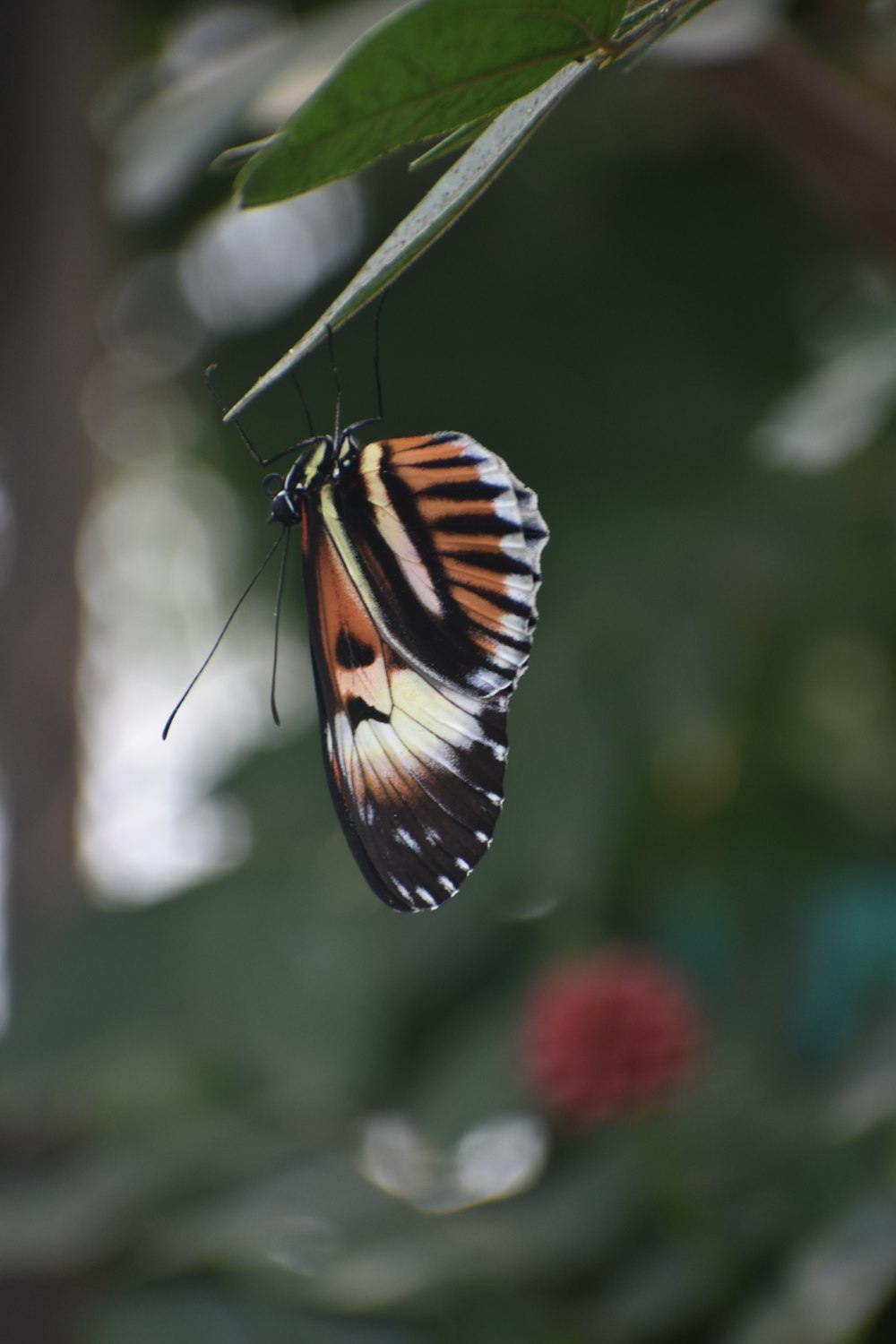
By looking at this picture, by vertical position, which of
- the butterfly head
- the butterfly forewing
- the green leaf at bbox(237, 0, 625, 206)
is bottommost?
the green leaf at bbox(237, 0, 625, 206)

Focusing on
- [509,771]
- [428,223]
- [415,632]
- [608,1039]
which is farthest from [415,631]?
[509,771]

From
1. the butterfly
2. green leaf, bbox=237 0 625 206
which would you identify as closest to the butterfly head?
the butterfly

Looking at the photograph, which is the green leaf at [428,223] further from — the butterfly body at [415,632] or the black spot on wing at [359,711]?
the black spot on wing at [359,711]

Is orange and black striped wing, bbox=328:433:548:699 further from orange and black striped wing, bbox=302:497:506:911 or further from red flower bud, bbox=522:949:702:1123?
red flower bud, bbox=522:949:702:1123

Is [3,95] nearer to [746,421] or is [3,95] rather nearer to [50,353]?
[50,353]

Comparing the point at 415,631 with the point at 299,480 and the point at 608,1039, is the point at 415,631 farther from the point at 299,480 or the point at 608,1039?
the point at 608,1039
